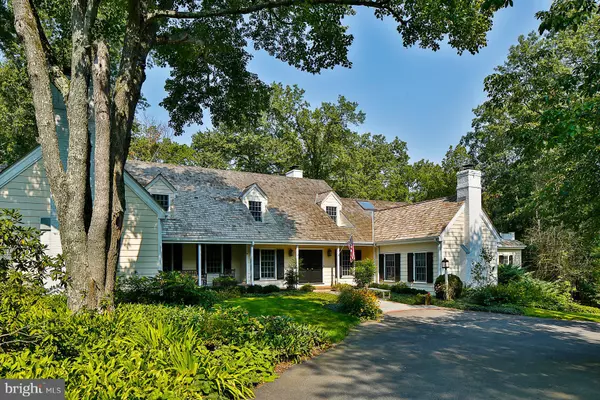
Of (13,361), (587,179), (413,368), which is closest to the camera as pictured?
(13,361)

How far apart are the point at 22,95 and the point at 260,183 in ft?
46.7

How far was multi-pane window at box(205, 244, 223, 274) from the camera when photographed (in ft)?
63.8

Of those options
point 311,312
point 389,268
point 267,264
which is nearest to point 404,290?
point 389,268

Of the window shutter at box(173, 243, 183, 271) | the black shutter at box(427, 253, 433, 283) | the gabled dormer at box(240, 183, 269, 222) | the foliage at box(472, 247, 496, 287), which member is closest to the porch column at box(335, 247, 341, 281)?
the gabled dormer at box(240, 183, 269, 222)

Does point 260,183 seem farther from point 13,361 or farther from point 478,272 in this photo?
point 13,361

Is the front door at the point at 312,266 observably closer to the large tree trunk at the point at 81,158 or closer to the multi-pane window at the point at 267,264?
the multi-pane window at the point at 267,264

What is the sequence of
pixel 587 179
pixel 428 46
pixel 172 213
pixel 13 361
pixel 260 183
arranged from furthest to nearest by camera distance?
pixel 260 183, pixel 172 213, pixel 428 46, pixel 587 179, pixel 13 361

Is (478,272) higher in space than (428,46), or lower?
lower

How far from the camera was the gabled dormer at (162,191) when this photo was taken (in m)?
17.6

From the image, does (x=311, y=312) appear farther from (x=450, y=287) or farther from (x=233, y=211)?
(x=233, y=211)

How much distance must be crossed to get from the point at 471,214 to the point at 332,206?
836cm

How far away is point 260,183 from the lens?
23.9 metres

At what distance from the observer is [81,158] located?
7.07 m

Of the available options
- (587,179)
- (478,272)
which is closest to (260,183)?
(478,272)
